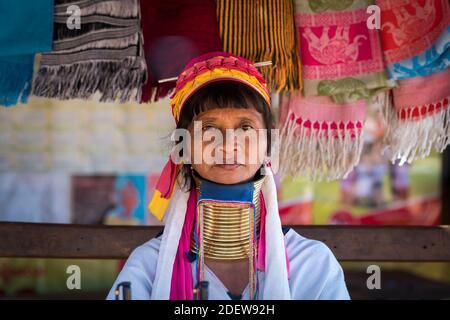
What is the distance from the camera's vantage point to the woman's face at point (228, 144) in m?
2.05

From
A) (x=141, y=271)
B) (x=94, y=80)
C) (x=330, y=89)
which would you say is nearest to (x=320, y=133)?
(x=330, y=89)

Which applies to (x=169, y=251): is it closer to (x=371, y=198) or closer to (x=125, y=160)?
(x=125, y=160)

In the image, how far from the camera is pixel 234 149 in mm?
2047

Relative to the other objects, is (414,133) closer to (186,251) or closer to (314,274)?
(314,274)

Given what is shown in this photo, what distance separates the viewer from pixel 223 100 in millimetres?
2125

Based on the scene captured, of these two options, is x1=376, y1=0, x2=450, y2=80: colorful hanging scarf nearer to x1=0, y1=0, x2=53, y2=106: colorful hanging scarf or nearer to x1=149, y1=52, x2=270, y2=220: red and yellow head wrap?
x1=149, y1=52, x2=270, y2=220: red and yellow head wrap

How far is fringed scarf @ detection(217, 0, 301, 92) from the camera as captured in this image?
2818mm

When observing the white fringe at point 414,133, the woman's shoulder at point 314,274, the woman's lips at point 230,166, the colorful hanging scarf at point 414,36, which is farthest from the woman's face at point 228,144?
the white fringe at point 414,133

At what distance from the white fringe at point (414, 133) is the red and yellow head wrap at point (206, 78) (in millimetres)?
1114

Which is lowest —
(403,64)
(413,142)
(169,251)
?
(169,251)

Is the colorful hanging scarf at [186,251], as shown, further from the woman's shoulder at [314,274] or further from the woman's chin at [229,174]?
the woman's chin at [229,174]

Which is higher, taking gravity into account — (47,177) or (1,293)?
(47,177)
